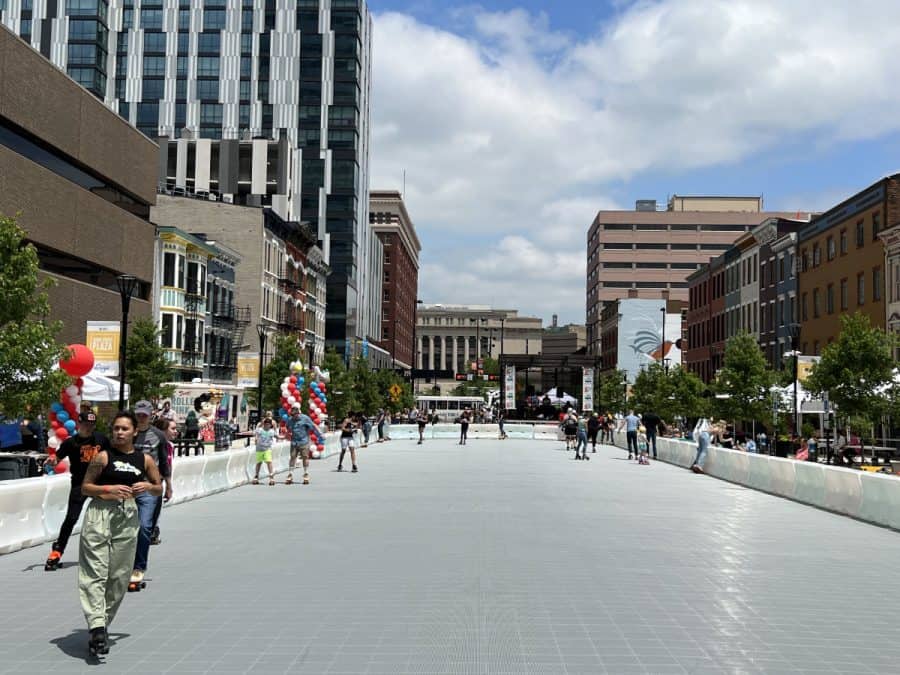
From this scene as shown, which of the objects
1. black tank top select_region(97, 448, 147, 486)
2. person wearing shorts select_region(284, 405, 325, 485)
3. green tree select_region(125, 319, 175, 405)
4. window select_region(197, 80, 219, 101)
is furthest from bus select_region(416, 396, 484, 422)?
black tank top select_region(97, 448, 147, 486)

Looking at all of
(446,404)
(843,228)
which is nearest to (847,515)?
(843,228)

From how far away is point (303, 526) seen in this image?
639 inches

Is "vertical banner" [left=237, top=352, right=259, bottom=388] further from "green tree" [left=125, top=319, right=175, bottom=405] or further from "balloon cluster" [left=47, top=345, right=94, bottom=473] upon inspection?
"balloon cluster" [left=47, top=345, right=94, bottom=473]

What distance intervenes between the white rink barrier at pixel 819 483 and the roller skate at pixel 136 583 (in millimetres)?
11938

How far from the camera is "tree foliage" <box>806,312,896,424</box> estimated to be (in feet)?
111

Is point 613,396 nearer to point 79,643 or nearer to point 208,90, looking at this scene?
point 208,90

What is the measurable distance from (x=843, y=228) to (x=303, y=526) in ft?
141

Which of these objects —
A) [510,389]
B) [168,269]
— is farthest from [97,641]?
[510,389]

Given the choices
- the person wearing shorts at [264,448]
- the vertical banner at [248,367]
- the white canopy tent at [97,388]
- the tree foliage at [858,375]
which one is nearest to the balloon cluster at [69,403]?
the white canopy tent at [97,388]

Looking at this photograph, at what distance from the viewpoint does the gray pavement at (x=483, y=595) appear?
760cm

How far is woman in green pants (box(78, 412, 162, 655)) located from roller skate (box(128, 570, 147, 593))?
2.52 metres

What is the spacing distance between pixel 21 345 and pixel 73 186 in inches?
760

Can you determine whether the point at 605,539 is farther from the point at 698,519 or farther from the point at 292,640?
the point at 292,640

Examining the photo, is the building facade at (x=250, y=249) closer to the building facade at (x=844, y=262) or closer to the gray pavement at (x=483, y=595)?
the building facade at (x=844, y=262)
